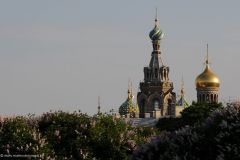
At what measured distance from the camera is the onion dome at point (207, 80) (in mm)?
132875

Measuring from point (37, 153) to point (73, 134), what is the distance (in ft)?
6.75

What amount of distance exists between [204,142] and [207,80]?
118 meters

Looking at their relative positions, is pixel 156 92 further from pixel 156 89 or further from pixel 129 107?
pixel 129 107

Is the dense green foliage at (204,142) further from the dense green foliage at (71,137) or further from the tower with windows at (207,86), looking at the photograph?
the tower with windows at (207,86)

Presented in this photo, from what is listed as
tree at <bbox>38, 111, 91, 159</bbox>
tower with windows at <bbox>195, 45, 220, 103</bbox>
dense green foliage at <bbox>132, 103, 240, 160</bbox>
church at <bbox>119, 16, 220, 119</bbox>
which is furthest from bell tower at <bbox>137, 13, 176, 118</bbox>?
dense green foliage at <bbox>132, 103, 240, 160</bbox>

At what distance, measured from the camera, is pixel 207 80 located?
132875 millimetres

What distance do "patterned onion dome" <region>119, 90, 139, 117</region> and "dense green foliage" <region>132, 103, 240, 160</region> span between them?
432 feet

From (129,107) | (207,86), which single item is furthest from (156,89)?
(207,86)

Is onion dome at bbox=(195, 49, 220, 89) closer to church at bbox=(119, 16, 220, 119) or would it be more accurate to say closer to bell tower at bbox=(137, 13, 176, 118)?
church at bbox=(119, 16, 220, 119)

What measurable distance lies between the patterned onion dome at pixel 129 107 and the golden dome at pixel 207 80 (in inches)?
763

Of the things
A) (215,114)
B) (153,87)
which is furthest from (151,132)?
(153,87)

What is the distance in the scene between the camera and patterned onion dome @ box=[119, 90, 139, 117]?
15112 centimetres

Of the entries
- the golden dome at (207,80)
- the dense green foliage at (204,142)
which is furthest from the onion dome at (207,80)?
the dense green foliage at (204,142)

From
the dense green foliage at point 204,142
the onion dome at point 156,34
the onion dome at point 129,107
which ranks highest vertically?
the onion dome at point 156,34
